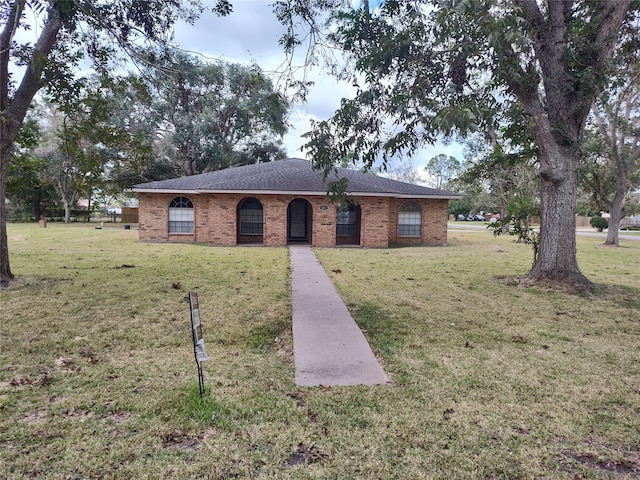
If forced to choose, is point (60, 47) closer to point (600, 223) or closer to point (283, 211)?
point (283, 211)

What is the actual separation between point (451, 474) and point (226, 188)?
1599 centimetres

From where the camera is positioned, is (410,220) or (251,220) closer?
(251,220)

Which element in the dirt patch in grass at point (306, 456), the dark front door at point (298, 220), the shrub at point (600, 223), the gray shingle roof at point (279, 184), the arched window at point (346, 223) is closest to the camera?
the dirt patch in grass at point (306, 456)

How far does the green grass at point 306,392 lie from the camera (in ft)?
8.26

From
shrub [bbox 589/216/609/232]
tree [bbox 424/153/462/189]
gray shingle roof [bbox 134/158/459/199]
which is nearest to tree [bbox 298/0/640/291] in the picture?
gray shingle roof [bbox 134/158/459/199]

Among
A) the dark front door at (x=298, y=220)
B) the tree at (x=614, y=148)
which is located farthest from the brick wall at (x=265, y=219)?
the tree at (x=614, y=148)

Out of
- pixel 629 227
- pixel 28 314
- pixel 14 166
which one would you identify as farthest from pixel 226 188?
pixel 629 227

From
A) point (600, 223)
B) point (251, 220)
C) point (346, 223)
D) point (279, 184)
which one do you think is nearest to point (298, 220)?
point (251, 220)

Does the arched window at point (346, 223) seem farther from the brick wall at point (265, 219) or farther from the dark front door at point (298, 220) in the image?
the dark front door at point (298, 220)

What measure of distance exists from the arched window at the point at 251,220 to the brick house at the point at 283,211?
0.05 metres

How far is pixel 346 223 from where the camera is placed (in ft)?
64.3

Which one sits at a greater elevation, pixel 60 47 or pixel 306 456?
pixel 60 47

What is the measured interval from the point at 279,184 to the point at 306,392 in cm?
1482

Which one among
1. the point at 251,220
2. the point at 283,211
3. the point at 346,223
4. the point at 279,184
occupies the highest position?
the point at 279,184
